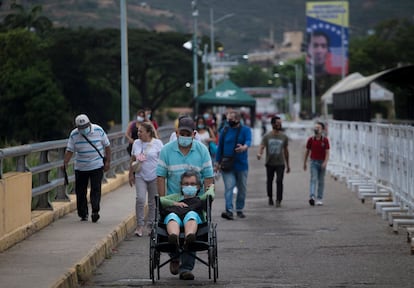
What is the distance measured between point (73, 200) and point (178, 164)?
733cm

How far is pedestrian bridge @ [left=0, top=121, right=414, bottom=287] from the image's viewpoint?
42.2 feet

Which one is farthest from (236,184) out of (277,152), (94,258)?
(94,258)

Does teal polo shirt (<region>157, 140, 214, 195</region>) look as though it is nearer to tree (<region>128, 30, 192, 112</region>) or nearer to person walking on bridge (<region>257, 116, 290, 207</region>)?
person walking on bridge (<region>257, 116, 290, 207</region>)

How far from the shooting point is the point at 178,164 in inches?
460

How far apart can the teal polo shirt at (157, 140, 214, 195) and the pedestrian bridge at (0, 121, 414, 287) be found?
1293 mm

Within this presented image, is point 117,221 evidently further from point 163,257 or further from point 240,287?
point 240,287

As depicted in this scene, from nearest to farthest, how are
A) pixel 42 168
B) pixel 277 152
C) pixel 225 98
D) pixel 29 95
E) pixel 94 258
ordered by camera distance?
pixel 94 258 < pixel 42 168 < pixel 277 152 < pixel 225 98 < pixel 29 95

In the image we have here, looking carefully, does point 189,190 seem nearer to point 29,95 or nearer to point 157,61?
point 29,95

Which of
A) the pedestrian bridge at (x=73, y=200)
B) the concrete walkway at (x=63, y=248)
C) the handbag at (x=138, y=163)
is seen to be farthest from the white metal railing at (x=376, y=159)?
the concrete walkway at (x=63, y=248)

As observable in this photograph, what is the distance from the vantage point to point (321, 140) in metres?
21.5

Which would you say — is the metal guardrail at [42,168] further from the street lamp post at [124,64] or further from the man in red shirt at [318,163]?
the street lamp post at [124,64]

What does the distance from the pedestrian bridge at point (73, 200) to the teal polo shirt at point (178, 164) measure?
1.29 m

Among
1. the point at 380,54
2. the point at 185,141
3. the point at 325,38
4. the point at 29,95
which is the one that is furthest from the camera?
the point at 380,54

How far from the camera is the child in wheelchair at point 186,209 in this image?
10.8 meters
